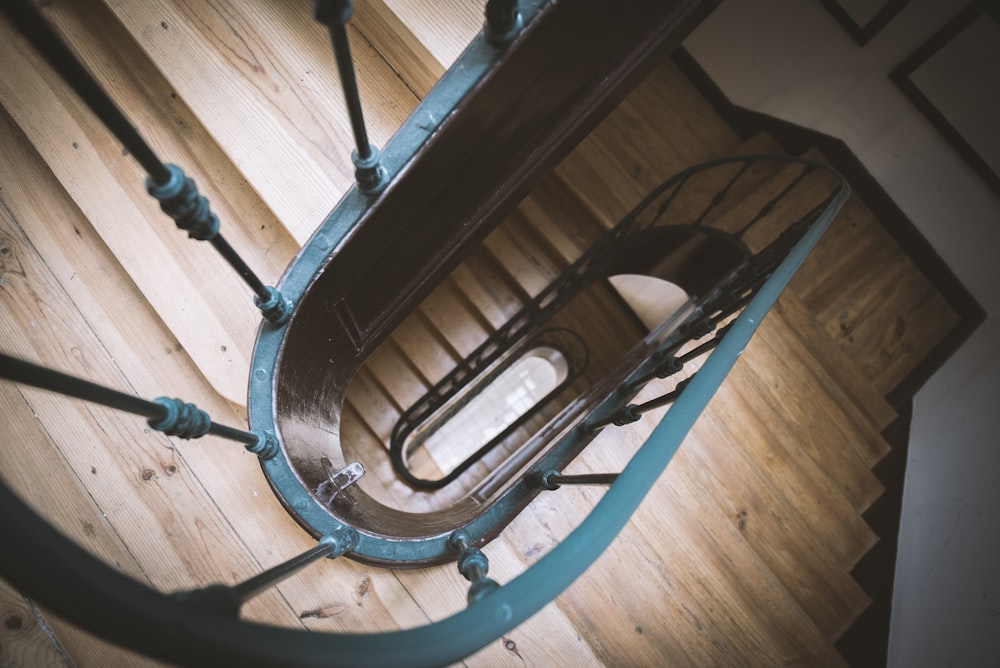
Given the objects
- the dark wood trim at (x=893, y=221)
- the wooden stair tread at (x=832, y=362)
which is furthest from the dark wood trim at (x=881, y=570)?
the dark wood trim at (x=893, y=221)

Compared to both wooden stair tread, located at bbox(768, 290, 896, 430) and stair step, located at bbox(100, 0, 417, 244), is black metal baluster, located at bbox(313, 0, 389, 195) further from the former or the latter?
wooden stair tread, located at bbox(768, 290, 896, 430)

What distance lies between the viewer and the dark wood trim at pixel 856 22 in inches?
104

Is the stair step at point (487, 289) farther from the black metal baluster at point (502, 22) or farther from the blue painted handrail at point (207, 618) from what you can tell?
the blue painted handrail at point (207, 618)

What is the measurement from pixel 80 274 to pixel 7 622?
0.93 m

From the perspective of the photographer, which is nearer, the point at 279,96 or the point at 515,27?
the point at 515,27

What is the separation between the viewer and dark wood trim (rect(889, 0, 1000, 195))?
2.53m

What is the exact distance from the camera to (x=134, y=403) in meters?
0.70

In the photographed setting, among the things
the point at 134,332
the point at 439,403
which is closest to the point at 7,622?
the point at 134,332

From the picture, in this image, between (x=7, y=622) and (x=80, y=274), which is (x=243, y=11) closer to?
(x=80, y=274)

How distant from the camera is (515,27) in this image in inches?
37.6

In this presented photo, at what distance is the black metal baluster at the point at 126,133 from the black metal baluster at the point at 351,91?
0.88ft

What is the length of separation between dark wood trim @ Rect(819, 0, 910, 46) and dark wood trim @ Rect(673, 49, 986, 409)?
532 millimetres

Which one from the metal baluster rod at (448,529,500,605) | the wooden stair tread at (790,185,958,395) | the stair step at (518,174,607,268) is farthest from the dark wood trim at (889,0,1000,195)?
the metal baluster rod at (448,529,500,605)

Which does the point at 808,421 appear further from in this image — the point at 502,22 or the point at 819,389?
the point at 502,22
